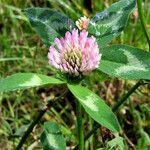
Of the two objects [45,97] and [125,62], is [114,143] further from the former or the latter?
[45,97]

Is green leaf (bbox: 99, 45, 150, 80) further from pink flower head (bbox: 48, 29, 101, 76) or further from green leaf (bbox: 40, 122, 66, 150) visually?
green leaf (bbox: 40, 122, 66, 150)

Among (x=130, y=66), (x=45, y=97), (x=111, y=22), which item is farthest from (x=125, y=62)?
(x=45, y=97)

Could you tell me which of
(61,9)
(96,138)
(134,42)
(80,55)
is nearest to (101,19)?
(80,55)

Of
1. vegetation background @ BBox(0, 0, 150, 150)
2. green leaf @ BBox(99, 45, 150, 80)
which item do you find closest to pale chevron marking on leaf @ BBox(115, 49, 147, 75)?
green leaf @ BBox(99, 45, 150, 80)

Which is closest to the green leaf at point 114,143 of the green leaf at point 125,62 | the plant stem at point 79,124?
the plant stem at point 79,124

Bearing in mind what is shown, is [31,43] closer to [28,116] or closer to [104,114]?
[28,116]

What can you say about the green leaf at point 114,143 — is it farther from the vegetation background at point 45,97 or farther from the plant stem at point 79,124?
the vegetation background at point 45,97
